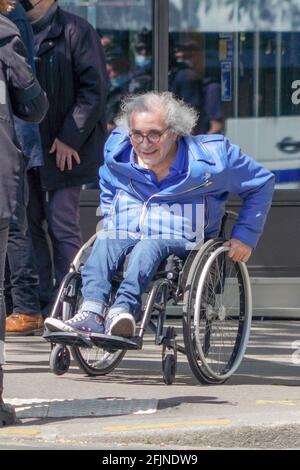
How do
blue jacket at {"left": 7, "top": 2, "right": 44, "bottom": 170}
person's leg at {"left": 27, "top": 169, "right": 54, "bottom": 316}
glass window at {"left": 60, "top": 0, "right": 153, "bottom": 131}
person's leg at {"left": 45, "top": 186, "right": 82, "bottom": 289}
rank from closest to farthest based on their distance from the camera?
blue jacket at {"left": 7, "top": 2, "right": 44, "bottom": 170}, person's leg at {"left": 45, "top": 186, "right": 82, "bottom": 289}, person's leg at {"left": 27, "top": 169, "right": 54, "bottom": 316}, glass window at {"left": 60, "top": 0, "right": 153, "bottom": 131}

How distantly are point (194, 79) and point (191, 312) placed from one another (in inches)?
141

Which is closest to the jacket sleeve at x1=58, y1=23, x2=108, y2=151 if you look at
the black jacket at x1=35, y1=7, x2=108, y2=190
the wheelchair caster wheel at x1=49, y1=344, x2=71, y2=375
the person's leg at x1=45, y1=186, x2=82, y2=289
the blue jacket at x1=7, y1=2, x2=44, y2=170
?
the black jacket at x1=35, y1=7, x2=108, y2=190

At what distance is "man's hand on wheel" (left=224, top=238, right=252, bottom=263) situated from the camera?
6.87 meters

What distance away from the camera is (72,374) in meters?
7.19

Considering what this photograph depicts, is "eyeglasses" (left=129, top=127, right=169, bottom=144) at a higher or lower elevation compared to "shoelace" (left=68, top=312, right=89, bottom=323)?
higher

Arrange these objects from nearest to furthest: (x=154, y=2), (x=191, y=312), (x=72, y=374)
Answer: (x=191, y=312)
(x=72, y=374)
(x=154, y=2)

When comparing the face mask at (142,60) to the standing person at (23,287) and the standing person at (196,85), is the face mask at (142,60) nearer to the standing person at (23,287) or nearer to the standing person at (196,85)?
the standing person at (196,85)

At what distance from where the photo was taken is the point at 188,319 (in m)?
6.54

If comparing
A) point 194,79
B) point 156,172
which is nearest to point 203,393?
point 156,172

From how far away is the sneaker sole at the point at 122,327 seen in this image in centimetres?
642

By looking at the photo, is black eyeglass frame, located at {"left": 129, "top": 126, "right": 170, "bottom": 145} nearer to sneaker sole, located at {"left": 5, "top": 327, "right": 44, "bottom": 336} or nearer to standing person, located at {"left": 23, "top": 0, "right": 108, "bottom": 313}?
standing person, located at {"left": 23, "top": 0, "right": 108, "bottom": 313}

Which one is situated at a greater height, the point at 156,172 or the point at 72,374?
the point at 156,172

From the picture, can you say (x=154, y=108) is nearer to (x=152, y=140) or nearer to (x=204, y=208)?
(x=152, y=140)
